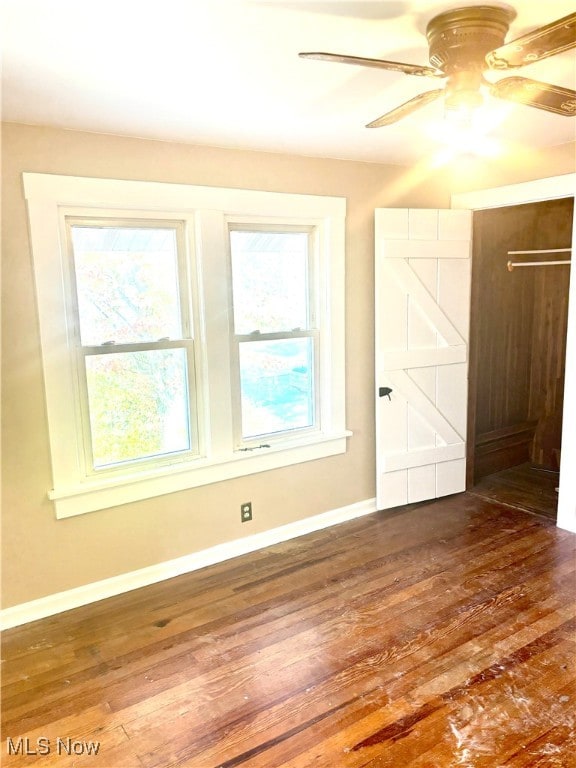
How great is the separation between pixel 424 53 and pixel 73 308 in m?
Result: 1.96

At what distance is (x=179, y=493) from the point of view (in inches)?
124

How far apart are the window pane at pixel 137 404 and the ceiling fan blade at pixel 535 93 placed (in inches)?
79.3

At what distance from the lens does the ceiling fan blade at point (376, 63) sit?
4.97 ft

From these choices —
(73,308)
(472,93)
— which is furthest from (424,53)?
(73,308)

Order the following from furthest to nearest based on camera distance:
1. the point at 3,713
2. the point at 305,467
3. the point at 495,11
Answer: the point at 305,467, the point at 3,713, the point at 495,11

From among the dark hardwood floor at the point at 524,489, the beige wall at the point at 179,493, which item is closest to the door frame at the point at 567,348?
the beige wall at the point at 179,493

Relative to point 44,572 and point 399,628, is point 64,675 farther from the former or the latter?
point 399,628

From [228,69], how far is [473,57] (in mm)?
865

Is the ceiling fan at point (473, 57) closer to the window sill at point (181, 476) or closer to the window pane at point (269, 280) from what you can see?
the window pane at point (269, 280)

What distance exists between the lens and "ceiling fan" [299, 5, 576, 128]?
154 cm

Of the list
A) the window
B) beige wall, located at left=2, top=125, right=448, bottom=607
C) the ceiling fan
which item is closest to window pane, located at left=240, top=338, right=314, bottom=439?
the window

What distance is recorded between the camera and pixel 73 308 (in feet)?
9.05

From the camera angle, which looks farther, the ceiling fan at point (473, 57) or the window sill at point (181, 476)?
the window sill at point (181, 476)

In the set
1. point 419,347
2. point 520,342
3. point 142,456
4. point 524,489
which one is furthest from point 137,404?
point 520,342
